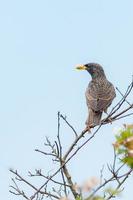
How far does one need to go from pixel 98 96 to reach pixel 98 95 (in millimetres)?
66

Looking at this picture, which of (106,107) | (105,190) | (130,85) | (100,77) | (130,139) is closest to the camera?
(130,139)

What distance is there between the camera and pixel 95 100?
36.4 ft

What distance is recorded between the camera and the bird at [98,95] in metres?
10.8

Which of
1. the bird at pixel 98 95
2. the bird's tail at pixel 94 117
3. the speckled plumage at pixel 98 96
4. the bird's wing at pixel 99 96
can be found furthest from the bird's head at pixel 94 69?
the bird's tail at pixel 94 117

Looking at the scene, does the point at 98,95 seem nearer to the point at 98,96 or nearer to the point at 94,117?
the point at 98,96

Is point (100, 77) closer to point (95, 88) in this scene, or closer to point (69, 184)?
point (95, 88)

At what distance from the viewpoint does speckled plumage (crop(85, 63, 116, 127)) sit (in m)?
10.8

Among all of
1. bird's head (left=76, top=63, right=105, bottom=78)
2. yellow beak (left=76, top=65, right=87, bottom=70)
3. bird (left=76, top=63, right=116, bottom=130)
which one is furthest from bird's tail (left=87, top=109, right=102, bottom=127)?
bird's head (left=76, top=63, right=105, bottom=78)

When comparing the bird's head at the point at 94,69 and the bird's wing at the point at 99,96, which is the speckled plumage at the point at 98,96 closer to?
the bird's wing at the point at 99,96

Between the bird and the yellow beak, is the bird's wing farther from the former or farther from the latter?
the yellow beak

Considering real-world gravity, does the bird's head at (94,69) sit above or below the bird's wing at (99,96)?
above

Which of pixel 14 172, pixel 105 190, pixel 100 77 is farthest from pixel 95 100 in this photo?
pixel 105 190

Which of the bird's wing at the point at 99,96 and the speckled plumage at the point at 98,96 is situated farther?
the bird's wing at the point at 99,96

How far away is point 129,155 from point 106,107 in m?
8.50
